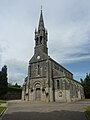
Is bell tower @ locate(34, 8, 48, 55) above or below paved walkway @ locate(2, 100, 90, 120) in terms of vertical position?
above

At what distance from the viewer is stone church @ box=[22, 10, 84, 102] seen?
37250 millimetres

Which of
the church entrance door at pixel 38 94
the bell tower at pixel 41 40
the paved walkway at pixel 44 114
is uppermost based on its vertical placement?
the bell tower at pixel 41 40

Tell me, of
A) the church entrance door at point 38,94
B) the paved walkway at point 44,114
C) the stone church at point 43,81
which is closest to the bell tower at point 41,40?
the stone church at point 43,81

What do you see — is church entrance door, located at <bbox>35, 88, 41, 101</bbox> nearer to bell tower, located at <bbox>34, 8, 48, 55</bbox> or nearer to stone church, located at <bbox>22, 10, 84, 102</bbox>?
stone church, located at <bbox>22, 10, 84, 102</bbox>

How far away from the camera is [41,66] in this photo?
41.3m

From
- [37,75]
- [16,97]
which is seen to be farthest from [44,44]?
[16,97]

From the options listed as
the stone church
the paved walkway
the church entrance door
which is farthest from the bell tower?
the paved walkway

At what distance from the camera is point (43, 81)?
39406 mm

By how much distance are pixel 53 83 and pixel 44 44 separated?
12.8m

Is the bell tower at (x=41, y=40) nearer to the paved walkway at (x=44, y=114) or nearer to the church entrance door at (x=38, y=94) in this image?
the church entrance door at (x=38, y=94)

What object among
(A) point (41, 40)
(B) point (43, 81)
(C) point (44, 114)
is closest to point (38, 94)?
(B) point (43, 81)

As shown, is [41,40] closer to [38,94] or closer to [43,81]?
[43,81]

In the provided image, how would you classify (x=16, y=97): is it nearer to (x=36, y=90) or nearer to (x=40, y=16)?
(x=36, y=90)

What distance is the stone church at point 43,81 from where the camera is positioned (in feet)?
122
